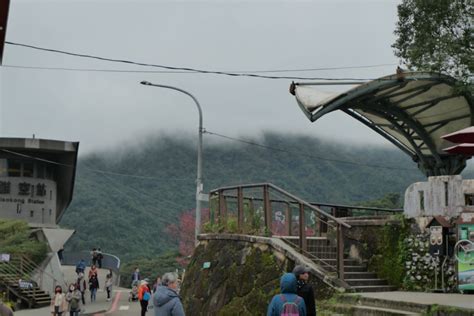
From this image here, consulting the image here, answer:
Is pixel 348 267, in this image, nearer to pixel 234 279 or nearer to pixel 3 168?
pixel 234 279

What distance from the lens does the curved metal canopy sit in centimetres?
2328

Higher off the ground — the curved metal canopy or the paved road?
the curved metal canopy

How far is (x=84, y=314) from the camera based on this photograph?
97.1 feet

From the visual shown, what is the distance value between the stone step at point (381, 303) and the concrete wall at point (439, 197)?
3014mm

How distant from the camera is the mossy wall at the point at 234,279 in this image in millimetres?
15016

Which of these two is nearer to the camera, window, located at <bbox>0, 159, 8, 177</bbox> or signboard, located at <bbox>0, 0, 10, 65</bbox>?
signboard, located at <bbox>0, 0, 10, 65</bbox>

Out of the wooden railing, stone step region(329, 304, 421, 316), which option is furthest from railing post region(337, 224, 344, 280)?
stone step region(329, 304, 421, 316)

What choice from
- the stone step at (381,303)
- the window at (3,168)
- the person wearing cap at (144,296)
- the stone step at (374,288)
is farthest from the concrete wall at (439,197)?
the window at (3,168)

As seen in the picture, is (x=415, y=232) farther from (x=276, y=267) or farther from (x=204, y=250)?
(x=204, y=250)

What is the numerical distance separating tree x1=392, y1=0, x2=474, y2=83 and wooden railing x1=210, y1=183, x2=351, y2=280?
6637mm

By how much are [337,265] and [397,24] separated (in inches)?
481

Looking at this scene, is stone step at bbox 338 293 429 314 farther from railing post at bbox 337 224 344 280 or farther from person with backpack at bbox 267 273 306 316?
person with backpack at bbox 267 273 306 316

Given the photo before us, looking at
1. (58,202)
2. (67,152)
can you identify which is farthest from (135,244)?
(67,152)

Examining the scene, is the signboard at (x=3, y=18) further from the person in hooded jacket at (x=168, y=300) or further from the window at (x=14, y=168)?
the window at (x=14, y=168)
